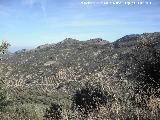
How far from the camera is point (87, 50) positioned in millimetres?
164750

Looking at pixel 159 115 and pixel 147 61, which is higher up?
pixel 147 61

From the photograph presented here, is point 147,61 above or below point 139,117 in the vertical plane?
above

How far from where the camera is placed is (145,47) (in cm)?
1709

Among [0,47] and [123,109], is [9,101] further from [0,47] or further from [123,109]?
[123,109]

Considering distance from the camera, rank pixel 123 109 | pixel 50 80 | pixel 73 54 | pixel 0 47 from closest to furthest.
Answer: pixel 123 109 < pixel 0 47 < pixel 50 80 < pixel 73 54

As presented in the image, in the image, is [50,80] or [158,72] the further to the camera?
[50,80]

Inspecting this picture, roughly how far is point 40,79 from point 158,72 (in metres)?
96.8

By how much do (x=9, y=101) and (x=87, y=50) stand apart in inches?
5805

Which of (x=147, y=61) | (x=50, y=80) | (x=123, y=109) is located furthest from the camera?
(x=50, y=80)

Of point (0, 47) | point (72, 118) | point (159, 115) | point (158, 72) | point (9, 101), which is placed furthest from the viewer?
point (9, 101)

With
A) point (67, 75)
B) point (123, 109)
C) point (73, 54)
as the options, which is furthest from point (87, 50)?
point (123, 109)

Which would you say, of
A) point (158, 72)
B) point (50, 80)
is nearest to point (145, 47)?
point (158, 72)

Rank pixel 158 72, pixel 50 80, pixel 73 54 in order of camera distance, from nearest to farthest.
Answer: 1. pixel 158 72
2. pixel 50 80
3. pixel 73 54

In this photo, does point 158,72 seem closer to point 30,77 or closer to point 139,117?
point 139,117
